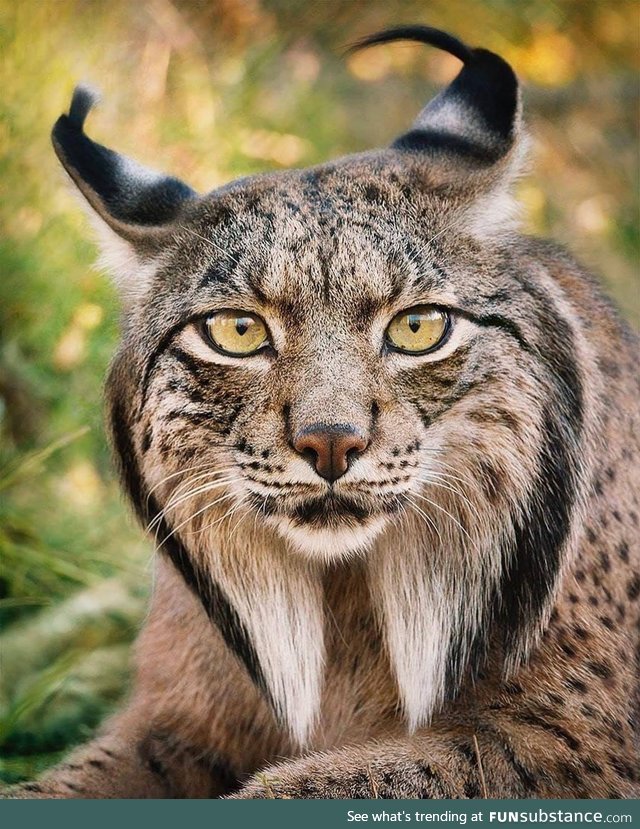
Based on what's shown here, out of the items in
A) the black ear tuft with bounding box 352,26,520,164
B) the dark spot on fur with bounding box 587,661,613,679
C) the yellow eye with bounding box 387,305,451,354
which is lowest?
the dark spot on fur with bounding box 587,661,613,679

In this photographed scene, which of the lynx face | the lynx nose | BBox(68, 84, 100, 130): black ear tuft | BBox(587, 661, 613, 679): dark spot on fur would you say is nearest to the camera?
the lynx nose

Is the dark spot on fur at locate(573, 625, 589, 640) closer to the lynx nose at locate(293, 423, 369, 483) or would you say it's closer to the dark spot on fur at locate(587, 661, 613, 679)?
the dark spot on fur at locate(587, 661, 613, 679)

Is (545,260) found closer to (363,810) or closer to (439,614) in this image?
(439,614)

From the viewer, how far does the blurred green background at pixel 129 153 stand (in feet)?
17.4

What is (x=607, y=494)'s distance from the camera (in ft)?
13.0

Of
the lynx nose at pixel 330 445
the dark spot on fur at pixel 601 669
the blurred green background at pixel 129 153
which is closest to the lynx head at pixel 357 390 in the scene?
the lynx nose at pixel 330 445

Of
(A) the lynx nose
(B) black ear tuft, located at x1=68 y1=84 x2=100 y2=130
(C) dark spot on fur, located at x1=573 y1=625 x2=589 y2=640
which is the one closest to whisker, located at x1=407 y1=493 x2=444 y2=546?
(A) the lynx nose

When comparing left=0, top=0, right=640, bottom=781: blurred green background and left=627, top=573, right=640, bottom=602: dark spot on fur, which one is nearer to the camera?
left=627, top=573, right=640, bottom=602: dark spot on fur

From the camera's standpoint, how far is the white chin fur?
3441 millimetres

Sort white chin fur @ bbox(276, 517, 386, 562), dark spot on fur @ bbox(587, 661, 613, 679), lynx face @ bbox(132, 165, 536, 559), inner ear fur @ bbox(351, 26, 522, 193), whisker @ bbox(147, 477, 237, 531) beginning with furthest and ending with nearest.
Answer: inner ear fur @ bbox(351, 26, 522, 193) → dark spot on fur @ bbox(587, 661, 613, 679) → whisker @ bbox(147, 477, 237, 531) → white chin fur @ bbox(276, 517, 386, 562) → lynx face @ bbox(132, 165, 536, 559)

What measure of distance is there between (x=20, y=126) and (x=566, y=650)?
12.7 feet

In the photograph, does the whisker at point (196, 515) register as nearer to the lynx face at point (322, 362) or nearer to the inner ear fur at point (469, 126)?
the lynx face at point (322, 362)

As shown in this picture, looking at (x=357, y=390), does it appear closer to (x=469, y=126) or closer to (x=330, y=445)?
(x=330, y=445)

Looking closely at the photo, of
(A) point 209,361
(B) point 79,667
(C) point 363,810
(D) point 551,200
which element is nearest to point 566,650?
(C) point 363,810
